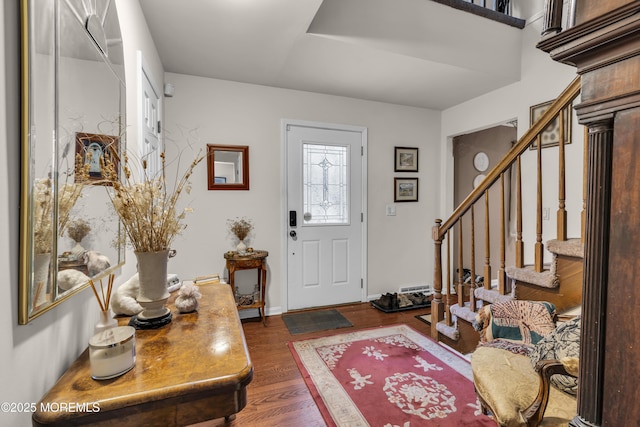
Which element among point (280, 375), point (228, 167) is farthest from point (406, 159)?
point (280, 375)

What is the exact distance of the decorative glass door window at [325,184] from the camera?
338 cm

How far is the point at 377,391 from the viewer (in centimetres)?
191

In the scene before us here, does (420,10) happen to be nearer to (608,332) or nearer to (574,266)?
(574,266)

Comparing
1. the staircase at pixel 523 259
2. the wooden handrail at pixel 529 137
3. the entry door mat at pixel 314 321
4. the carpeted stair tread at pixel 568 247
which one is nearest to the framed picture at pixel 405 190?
the staircase at pixel 523 259

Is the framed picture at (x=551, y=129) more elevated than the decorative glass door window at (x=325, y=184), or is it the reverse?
the framed picture at (x=551, y=129)

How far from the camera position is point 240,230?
9.97 ft

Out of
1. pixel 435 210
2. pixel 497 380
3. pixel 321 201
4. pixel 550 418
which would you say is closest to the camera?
pixel 550 418

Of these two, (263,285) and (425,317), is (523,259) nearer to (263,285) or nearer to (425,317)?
(425,317)

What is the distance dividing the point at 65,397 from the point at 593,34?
1.32 m

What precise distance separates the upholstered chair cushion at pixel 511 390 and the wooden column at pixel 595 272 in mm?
791

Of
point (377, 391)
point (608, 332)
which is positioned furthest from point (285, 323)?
point (608, 332)

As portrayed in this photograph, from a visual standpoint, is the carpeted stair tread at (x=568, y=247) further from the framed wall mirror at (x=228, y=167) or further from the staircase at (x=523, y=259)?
the framed wall mirror at (x=228, y=167)

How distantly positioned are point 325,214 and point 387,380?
1871 millimetres

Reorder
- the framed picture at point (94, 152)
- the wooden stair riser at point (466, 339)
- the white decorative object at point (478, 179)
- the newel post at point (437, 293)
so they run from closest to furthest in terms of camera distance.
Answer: the framed picture at point (94, 152) < the wooden stair riser at point (466, 339) < the newel post at point (437, 293) < the white decorative object at point (478, 179)
